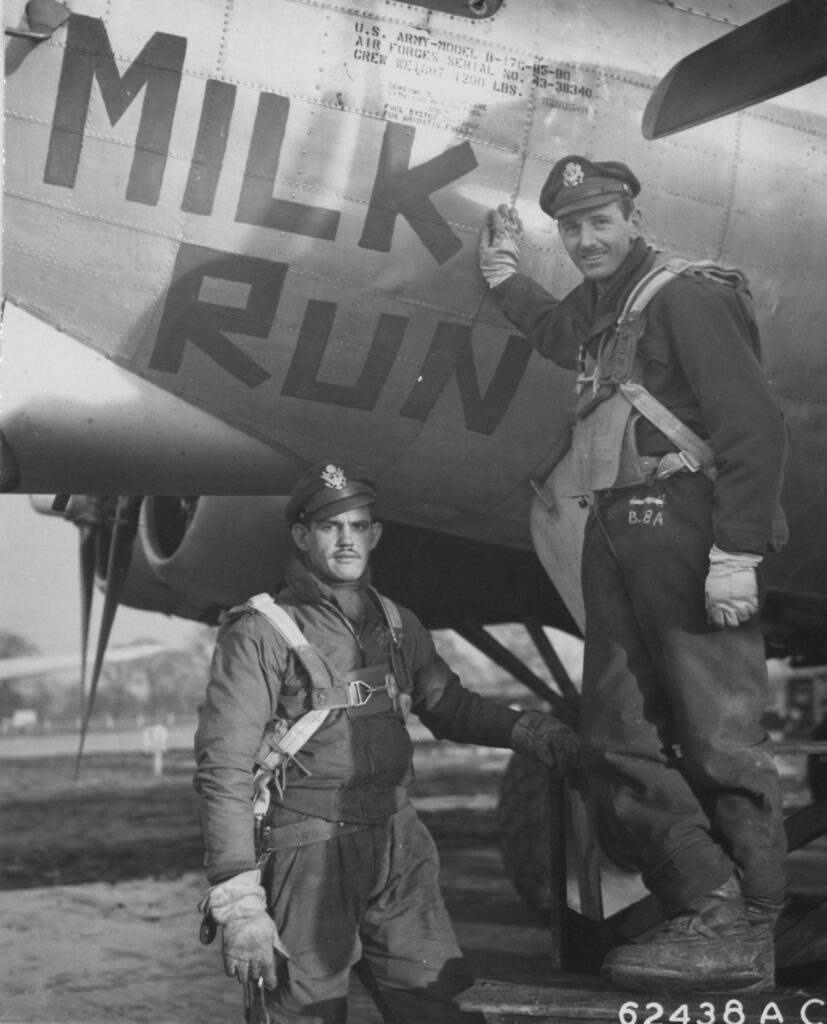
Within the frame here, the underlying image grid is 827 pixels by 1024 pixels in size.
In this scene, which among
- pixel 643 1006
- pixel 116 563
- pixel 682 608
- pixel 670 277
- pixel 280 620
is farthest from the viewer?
pixel 116 563

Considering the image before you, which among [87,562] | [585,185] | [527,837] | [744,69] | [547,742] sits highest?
[744,69]

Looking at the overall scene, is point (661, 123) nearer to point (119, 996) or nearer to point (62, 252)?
point (62, 252)

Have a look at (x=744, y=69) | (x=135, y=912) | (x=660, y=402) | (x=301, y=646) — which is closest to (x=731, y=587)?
(x=660, y=402)

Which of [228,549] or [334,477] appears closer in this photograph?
[334,477]

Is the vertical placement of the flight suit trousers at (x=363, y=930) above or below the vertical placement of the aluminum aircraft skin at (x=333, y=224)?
below

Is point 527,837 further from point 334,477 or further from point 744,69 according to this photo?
point 744,69

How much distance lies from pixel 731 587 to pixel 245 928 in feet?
4.81

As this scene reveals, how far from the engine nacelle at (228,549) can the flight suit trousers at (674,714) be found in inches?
144

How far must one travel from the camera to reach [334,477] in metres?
3.74

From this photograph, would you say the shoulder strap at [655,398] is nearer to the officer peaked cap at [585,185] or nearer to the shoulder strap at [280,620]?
the officer peaked cap at [585,185]

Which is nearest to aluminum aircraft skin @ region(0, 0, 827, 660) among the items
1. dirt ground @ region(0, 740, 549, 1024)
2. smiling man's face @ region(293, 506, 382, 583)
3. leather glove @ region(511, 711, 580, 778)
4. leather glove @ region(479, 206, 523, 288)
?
leather glove @ region(479, 206, 523, 288)

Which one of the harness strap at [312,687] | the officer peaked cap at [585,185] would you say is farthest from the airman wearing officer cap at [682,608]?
the harness strap at [312,687]

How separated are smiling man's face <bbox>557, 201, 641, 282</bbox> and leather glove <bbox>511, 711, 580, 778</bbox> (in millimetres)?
1311

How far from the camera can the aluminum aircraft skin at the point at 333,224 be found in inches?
159
